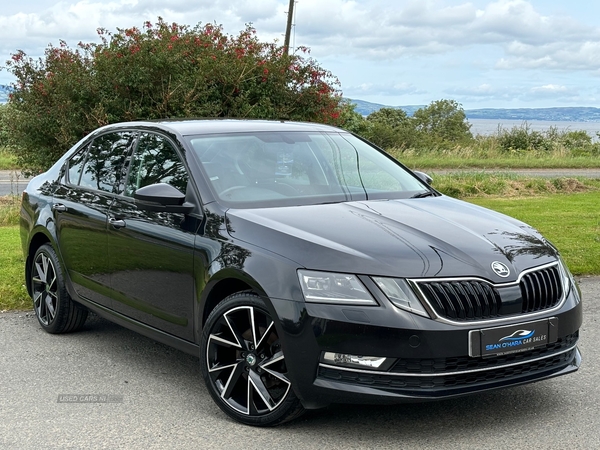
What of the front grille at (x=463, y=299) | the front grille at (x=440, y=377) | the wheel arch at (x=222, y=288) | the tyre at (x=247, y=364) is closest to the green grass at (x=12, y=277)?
the wheel arch at (x=222, y=288)

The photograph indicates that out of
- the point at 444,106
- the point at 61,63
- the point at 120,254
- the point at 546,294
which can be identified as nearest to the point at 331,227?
the point at 546,294

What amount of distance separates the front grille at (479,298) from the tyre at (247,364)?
0.85 meters

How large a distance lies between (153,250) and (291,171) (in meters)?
1.00

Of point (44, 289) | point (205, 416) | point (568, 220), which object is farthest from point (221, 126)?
point (568, 220)

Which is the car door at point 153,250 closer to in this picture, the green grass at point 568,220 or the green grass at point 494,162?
the green grass at point 568,220

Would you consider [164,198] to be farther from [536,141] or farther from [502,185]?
[536,141]

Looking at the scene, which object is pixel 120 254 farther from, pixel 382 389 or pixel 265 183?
pixel 382 389

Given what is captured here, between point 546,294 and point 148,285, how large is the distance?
93.3 inches

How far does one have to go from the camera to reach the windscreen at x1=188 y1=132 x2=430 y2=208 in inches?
201

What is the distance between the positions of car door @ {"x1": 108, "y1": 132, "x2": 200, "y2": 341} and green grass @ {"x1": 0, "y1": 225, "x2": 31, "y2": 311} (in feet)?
7.58

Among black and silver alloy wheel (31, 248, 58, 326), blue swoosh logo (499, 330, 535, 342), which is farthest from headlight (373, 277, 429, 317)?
black and silver alloy wheel (31, 248, 58, 326)

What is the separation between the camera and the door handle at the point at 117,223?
5.51 metres

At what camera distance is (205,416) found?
4652 mm

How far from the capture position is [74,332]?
670 cm
